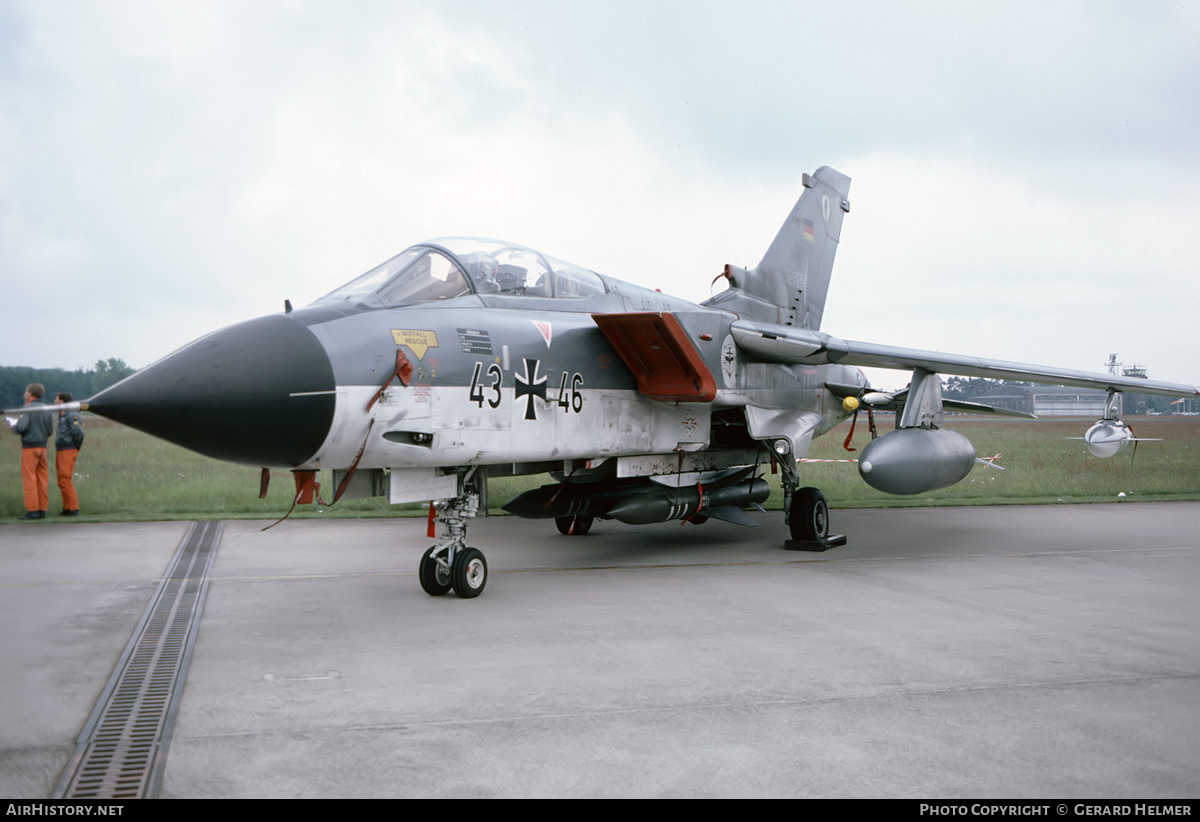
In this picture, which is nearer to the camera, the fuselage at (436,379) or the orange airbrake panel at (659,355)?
the fuselage at (436,379)

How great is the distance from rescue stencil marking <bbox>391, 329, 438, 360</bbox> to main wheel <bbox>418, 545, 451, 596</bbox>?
1.62m

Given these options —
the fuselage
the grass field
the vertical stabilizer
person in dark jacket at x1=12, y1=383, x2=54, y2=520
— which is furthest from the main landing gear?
person in dark jacket at x1=12, y1=383, x2=54, y2=520

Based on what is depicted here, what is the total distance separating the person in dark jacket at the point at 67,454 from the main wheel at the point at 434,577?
6.66 metres

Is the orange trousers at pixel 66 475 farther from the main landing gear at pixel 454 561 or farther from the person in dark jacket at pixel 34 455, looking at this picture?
the main landing gear at pixel 454 561

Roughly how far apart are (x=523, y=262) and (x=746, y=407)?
2.99 meters

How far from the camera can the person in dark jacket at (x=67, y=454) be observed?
426 inches

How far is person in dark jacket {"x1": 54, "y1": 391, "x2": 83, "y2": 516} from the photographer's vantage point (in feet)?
35.5

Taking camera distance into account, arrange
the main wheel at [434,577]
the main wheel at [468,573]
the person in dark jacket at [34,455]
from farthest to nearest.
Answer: the person in dark jacket at [34,455] < the main wheel at [434,577] < the main wheel at [468,573]

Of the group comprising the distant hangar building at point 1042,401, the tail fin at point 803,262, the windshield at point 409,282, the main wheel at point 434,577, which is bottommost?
the main wheel at point 434,577

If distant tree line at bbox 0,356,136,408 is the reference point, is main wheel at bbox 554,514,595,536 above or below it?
below

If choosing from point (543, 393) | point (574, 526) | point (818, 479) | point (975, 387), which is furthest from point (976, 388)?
point (543, 393)

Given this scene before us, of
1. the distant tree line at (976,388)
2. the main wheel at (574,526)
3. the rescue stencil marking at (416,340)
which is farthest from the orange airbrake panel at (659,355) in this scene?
the distant tree line at (976,388)

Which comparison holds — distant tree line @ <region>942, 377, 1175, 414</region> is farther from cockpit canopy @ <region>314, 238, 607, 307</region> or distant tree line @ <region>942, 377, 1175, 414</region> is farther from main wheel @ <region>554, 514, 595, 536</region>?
cockpit canopy @ <region>314, 238, 607, 307</region>

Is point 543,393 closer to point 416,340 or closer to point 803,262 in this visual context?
point 416,340
